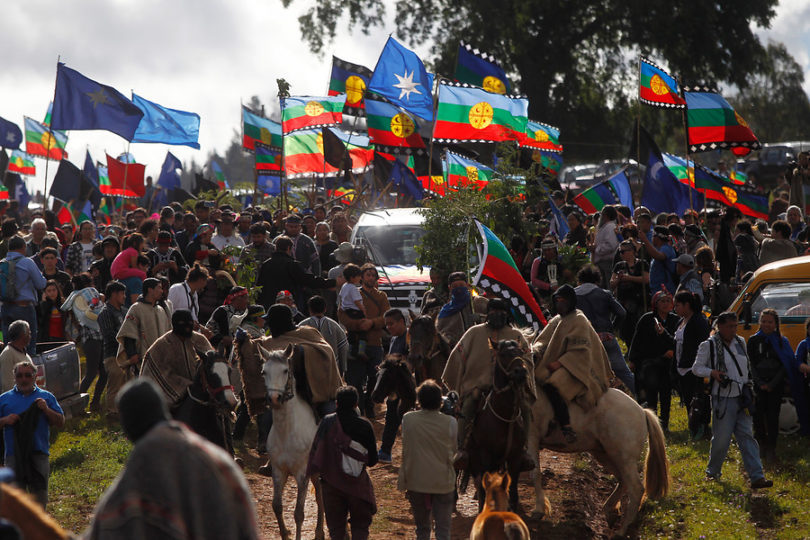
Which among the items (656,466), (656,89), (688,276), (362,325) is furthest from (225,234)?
(656,89)

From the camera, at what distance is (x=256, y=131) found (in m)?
26.8

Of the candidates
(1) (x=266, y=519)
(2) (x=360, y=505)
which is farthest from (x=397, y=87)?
(2) (x=360, y=505)

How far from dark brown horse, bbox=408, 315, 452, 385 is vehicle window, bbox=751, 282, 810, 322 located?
3.99 meters

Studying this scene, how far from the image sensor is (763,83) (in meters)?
79.6

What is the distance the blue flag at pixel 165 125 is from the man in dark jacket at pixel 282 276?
8.77m

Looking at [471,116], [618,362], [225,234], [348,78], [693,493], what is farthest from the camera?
[348,78]

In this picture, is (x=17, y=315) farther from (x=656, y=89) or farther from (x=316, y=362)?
(x=656, y=89)

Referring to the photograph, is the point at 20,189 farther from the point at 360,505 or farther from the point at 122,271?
the point at 360,505

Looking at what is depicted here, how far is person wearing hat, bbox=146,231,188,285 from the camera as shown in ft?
50.9

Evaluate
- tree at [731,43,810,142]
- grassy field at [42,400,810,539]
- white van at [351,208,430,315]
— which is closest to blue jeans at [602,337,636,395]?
grassy field at [42,400,810,539]

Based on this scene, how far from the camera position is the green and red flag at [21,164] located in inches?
1313

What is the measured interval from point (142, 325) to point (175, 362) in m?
2.71

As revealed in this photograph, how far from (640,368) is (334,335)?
414cm

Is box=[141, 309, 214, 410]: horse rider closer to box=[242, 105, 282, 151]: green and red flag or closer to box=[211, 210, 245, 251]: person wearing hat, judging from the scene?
box=[211, 210, 245, 251]: person wearing hat
